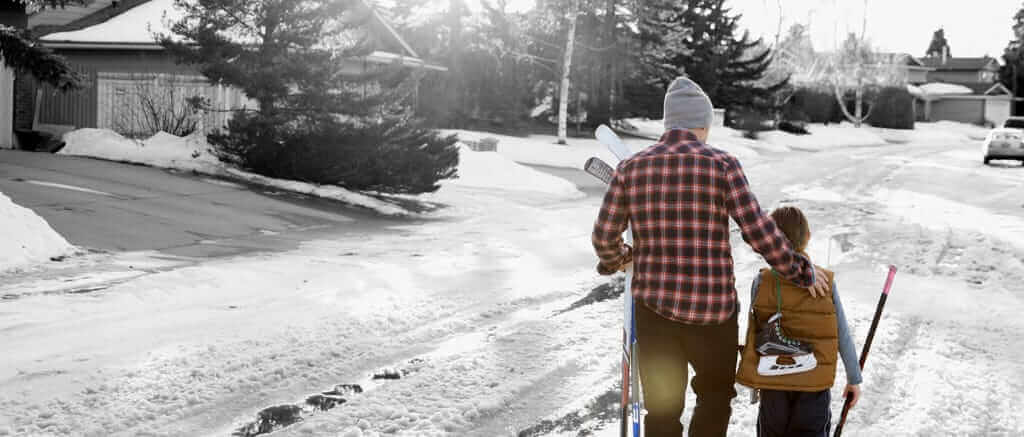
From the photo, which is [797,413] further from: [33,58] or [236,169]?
[236,169]

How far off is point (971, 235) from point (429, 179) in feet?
27.9

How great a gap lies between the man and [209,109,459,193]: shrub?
13.0 m

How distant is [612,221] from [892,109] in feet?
226

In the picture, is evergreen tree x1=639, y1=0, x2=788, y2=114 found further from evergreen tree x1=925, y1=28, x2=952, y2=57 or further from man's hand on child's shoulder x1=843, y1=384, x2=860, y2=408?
evergreen tree x1=925, y1=28, x2=952, y2=57

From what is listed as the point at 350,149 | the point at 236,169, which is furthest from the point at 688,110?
the point at 236,169

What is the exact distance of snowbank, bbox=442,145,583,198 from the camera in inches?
853

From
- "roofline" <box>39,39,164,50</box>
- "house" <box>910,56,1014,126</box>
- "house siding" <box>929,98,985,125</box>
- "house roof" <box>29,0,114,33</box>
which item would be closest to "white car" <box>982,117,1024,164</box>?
"roofline" <box>39,39,164,50</box>

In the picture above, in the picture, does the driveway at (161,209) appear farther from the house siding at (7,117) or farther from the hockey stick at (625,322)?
the hockey stick at (625,322)

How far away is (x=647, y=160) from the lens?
141 inches

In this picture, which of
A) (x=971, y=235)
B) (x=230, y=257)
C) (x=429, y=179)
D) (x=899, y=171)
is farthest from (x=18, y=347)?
(x=899, y=171)

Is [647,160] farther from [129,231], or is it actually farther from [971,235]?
[971,235]

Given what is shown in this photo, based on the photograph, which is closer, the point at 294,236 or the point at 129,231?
the point at 129,231

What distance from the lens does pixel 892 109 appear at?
220 ft

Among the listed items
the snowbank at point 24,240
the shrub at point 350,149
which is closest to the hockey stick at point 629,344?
the snowbank at point 24,240
